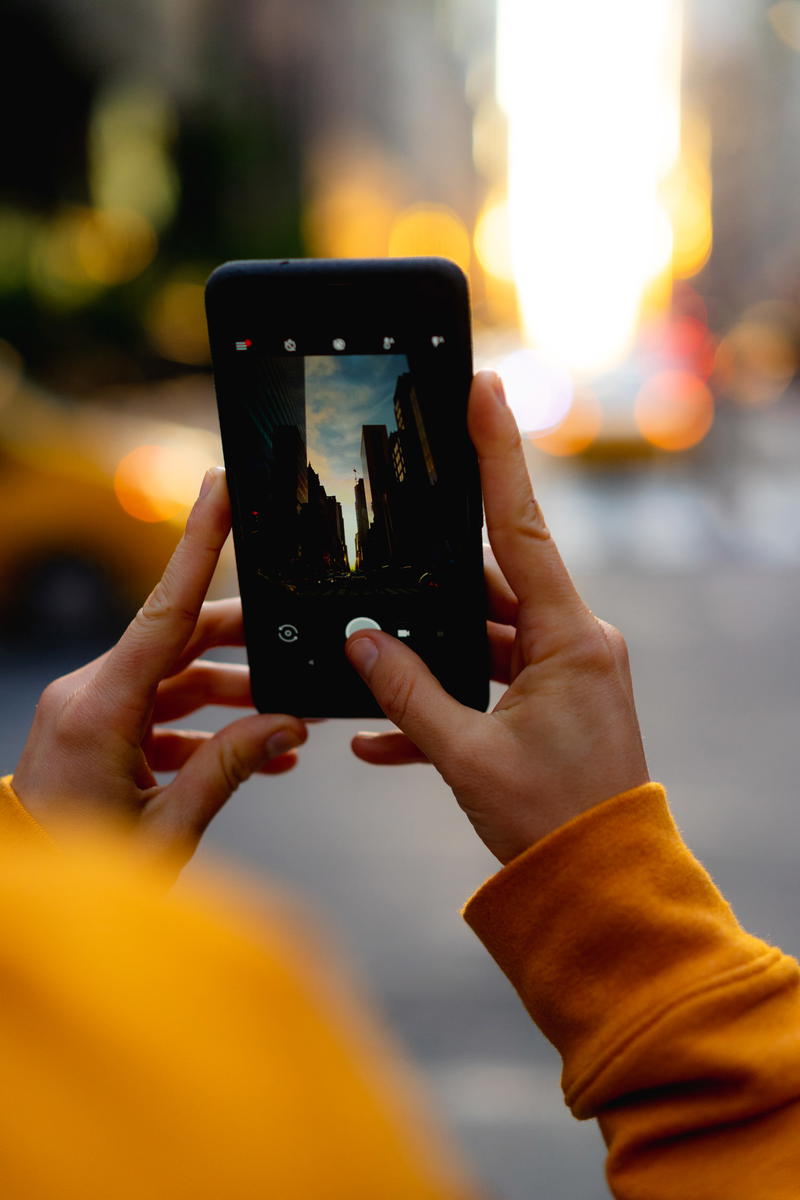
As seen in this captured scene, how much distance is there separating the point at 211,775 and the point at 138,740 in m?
0.12

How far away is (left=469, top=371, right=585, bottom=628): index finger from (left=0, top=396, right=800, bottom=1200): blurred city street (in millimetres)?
1576

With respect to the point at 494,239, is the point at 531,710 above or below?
below

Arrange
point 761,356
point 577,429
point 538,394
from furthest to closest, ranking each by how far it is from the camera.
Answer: point 761,356 → point 538,394 → point 577,429

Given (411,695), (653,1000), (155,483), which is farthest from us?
(155,483)

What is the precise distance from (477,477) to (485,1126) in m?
1.94

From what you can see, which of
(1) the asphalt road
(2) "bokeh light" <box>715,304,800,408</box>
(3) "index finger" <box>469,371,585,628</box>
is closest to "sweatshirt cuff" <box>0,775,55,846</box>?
(3) "index finger" <box>469,371,585,628</box>

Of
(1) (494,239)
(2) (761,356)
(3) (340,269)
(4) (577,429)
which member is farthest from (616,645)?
(1) (494,239)

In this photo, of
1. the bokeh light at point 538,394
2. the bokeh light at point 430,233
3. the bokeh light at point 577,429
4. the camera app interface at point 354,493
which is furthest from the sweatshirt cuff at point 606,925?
the bokeh light at point 430,233

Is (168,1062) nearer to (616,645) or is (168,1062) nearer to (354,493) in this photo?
(616,645)

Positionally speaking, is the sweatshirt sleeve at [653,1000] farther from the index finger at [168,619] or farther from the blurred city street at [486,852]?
the blurred city street at [486,852]

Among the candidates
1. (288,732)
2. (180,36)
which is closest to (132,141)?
(180,36)

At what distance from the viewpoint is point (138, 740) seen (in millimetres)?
1723

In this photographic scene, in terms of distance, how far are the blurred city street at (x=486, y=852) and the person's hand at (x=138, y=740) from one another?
1.32 m

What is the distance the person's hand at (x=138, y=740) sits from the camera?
65.9 inches
